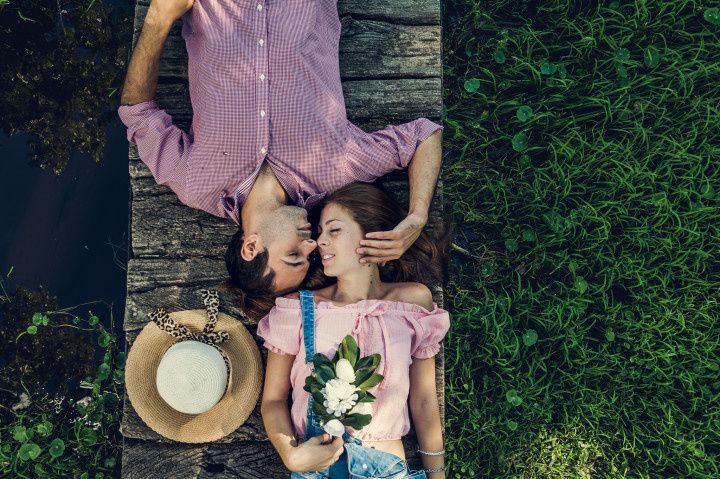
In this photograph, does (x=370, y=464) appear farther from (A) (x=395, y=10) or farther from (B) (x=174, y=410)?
(A) (x=395, y=10)

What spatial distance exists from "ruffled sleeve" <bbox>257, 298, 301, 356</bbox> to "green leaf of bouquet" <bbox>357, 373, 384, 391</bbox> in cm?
46

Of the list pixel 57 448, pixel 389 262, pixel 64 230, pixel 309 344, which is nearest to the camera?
pixel 309 344

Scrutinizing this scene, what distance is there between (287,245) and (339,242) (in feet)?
0.86

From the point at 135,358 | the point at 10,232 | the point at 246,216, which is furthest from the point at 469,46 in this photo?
the point at 10,232

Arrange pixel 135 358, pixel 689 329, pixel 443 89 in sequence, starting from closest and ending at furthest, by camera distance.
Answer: pixel 135 358, pixel 689 329, pixel 443 89

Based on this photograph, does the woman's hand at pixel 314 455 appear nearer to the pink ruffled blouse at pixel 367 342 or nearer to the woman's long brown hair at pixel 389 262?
the pink ruffled blouse at pixel 367 342

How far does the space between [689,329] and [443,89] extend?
2157 mm

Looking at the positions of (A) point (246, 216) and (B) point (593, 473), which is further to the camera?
(B) point (593, 473)

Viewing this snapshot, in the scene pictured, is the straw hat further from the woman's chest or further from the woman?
the woman's chest

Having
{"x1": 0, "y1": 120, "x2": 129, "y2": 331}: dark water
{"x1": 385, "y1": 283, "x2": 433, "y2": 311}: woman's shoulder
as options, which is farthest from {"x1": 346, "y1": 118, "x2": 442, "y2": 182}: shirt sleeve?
{"x1": 0, "y1": 120, "x2": 129, "y2": 331}: dark water

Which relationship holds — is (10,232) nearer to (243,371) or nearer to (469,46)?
(243,371)

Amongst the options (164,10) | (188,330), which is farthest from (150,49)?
(188,330)

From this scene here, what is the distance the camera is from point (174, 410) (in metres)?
3.32

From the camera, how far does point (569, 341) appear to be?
12.7 ft
